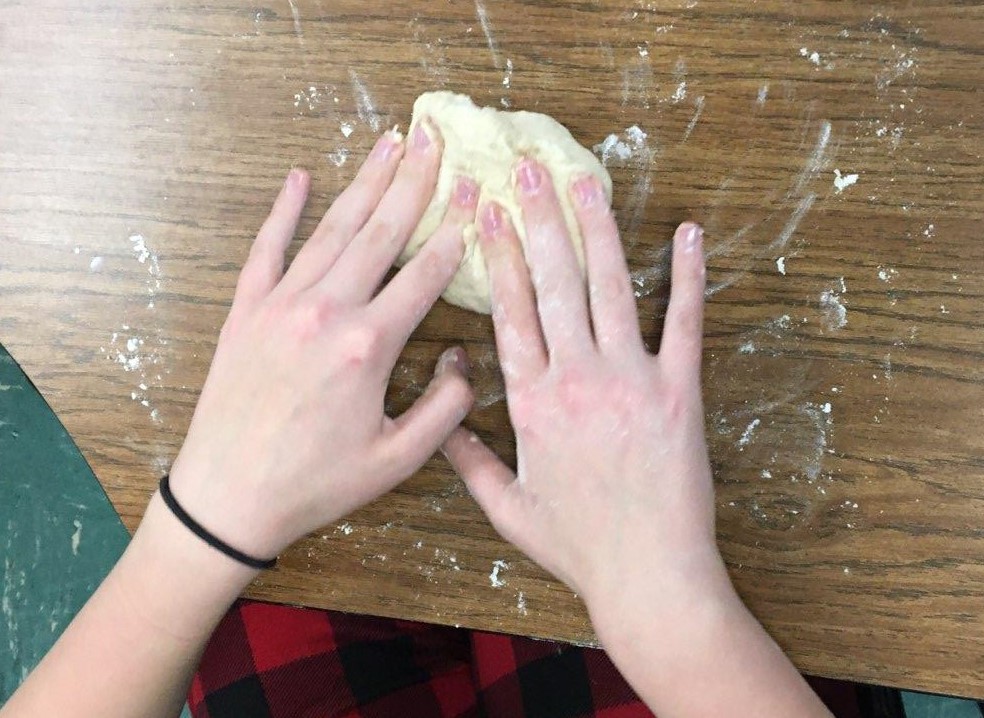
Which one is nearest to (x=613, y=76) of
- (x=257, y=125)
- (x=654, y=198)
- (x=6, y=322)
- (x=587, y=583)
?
(x=654, y=198)

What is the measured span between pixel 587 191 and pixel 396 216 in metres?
0.17

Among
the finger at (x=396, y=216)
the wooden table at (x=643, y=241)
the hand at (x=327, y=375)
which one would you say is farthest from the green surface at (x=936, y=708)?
the finger at (x=396, y=216)

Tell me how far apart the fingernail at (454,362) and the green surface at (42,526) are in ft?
2.83

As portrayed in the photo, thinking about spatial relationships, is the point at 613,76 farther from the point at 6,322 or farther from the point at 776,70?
the point at 6,322

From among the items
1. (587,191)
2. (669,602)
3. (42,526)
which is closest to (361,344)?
(587,191)

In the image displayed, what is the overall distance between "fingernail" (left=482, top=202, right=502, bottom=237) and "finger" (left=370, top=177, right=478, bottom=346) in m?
0.01

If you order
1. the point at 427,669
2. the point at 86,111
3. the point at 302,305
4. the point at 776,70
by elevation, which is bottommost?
the point at 427,669

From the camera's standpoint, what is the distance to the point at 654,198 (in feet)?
2.25

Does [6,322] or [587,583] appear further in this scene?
[6,322]

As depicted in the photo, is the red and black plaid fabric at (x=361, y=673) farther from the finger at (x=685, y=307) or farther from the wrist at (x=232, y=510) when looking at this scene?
the finger at (x=685, y=307)

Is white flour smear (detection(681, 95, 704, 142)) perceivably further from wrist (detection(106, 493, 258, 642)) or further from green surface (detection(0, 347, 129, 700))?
green surface (detection(0, 347, 129, 700))

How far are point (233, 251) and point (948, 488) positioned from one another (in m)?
A: 0.70

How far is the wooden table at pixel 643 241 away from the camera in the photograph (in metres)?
0.66

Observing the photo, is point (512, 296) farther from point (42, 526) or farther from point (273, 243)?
point (42, 526)
